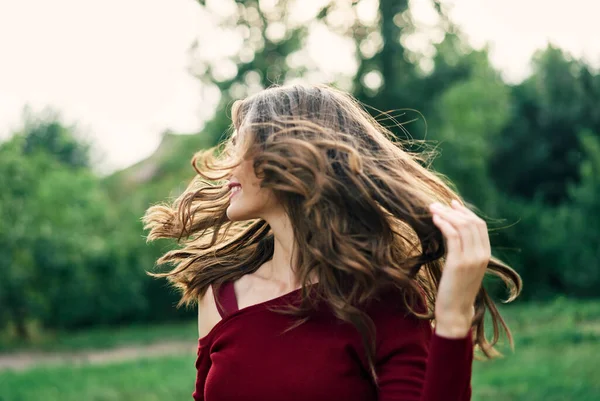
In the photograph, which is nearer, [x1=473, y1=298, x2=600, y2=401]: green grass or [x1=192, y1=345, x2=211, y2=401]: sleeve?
[x1=192, y1=345, x2=211, y2=401]: sleeve

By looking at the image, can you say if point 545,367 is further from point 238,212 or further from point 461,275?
point 461,275

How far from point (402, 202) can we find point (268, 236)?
2.04 feet

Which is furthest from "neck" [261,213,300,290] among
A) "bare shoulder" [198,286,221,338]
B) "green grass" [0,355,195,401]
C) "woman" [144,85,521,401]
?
"green grass" [0,355,195,401]

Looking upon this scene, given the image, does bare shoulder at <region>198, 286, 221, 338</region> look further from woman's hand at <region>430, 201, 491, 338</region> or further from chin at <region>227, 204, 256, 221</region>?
woman's hand at <region>430, 201, 491, 338</region>

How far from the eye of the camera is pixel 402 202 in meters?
1.95

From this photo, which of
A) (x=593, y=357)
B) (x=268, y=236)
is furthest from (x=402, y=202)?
(x=593, y=357)

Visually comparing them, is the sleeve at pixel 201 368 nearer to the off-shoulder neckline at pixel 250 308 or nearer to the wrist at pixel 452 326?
the off-shoulder neckline at pixel 250 308

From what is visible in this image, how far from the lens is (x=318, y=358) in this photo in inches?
75.5

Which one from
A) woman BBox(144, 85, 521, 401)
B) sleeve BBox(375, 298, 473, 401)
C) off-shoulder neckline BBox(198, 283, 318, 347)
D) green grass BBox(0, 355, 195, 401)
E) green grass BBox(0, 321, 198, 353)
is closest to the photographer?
sleeve BBox(375, 298, 473, 401)

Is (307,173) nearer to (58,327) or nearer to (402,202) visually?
(402,202)

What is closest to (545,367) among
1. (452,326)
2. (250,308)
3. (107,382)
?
(107,382)

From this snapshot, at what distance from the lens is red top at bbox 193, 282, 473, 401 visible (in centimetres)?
186

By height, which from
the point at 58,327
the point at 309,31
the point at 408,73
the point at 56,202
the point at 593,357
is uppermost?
the point at 309,31

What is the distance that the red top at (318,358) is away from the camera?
1.86m
